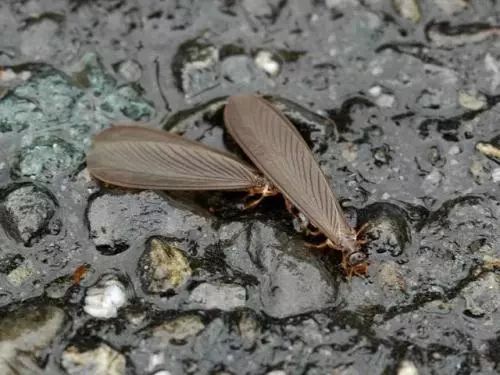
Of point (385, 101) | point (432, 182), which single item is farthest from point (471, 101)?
point (432, 182)

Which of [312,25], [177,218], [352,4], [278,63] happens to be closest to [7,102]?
[177,218]

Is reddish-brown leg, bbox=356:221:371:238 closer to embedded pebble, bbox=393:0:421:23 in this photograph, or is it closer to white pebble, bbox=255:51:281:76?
white pebble, bbox=255:51:281:76

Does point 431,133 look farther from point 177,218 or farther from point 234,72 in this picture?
point 177,218

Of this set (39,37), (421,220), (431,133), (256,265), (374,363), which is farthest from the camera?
(39,37)

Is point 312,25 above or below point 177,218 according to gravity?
above

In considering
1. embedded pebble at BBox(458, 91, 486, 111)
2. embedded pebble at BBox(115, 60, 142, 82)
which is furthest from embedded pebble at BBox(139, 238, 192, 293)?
embedded pebble at BBox(458, 91, 486, 111)

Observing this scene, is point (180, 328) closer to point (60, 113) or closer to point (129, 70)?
point (60, 113)

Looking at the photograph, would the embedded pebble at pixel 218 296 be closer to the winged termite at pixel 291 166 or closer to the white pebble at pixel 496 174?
the winged termite at pixel 291 166

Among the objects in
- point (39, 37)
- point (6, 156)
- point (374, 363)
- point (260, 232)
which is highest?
point (39, 37)
